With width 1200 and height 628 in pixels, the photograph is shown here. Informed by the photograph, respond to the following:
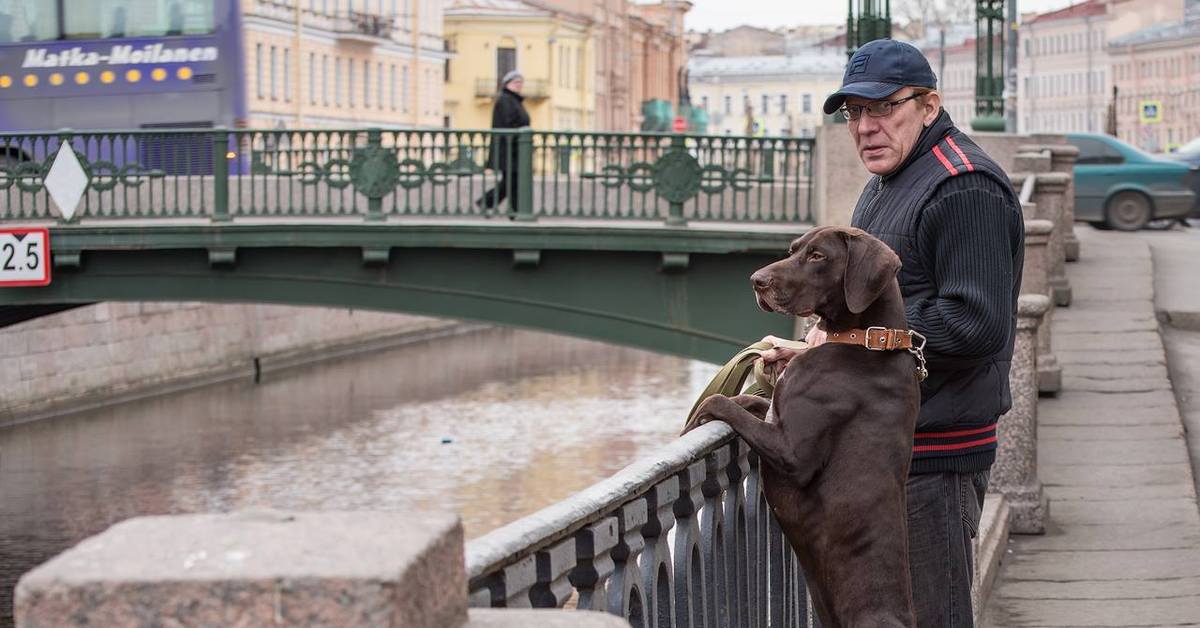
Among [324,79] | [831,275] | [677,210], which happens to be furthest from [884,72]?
[324,79]

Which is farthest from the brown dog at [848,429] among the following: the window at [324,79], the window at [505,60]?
the window at [505,60]

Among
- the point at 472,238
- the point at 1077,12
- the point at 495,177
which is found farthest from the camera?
the point at 1077,12

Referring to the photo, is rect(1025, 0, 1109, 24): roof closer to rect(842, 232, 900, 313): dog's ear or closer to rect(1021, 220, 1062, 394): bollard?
rect(1021, 220, 1062, 394): bollard

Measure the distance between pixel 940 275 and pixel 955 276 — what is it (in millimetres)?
50

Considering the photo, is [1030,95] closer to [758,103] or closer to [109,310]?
[758,103]

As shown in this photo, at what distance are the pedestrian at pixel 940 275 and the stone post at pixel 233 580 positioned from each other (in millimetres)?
2057

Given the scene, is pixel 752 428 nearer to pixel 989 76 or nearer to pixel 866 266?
pixel 866 266

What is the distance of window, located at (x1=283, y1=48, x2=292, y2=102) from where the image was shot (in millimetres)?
60344

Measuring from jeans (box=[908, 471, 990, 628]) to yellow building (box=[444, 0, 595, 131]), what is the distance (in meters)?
76.7

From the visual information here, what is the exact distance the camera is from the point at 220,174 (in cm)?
1898

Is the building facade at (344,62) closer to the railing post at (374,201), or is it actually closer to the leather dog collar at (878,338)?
the railing post at (374,201)

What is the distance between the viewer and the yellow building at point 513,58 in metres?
83.0

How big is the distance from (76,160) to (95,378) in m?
14.9

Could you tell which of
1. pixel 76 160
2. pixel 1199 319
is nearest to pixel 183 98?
pixel 76 160
